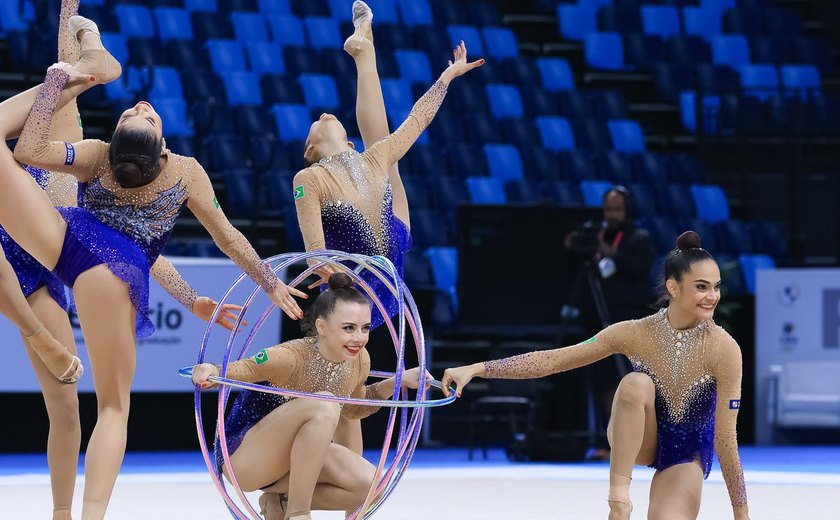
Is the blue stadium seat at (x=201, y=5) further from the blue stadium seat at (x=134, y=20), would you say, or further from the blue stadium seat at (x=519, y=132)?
the blue stadium seat at (x=519, y=132)

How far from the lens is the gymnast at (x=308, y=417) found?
13.4 feet

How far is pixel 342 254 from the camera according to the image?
4.03m

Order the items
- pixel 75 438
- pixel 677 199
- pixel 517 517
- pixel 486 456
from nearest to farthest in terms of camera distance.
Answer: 1. pixel 75 438
2. pixel 517 517
3. pixel 486 456
4. pixel 677 199

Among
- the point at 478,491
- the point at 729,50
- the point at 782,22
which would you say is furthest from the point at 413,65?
the point at 478,491

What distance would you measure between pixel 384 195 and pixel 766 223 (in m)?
6.59

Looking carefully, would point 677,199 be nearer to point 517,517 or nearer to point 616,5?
point 616,5

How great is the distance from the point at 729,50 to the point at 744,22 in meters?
0.45

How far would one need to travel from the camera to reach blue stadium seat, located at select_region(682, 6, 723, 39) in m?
12.5

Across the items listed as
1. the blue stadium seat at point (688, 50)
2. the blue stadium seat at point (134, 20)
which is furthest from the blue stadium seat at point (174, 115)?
the blue stadium seat at point (688, 50)

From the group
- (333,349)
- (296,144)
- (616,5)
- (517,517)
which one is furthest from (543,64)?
(333,349)

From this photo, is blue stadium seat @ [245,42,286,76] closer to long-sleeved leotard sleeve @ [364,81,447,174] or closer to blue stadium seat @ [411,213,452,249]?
blue stadium seat @ [411,213,452,249]

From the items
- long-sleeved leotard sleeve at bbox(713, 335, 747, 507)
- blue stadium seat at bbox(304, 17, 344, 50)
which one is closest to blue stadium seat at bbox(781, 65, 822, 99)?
blue stadium seat at bbox(304, 17, 344, 50)

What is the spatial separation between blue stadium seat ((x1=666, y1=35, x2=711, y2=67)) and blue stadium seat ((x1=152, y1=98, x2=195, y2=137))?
4622 millimetres

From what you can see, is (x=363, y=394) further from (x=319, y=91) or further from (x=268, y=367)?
(x=319, y=91)
